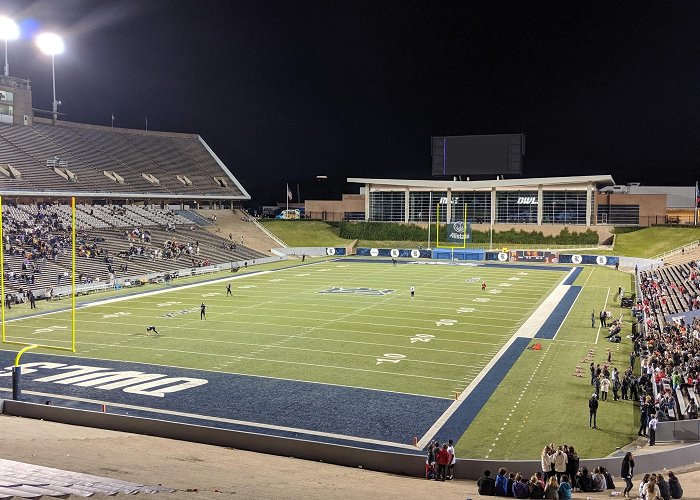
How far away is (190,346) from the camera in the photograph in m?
26.7

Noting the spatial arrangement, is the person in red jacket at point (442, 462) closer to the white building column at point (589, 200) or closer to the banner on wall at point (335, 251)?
A: the banner on wall at point (335, 251)

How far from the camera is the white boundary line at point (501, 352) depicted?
1723 centimetres

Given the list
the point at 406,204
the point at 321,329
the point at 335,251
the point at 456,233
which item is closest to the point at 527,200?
the point at 456,233

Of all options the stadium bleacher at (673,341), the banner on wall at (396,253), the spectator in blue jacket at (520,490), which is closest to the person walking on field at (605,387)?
the stadium bleacher at (673,341)

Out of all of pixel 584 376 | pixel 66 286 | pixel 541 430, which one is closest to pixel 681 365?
pixel 584 376

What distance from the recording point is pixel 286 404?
754 inches

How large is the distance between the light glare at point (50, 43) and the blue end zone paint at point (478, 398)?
176 ft

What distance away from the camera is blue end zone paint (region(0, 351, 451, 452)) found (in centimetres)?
1733

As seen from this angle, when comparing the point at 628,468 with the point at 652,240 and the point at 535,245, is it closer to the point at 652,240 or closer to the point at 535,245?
the point at 652,240

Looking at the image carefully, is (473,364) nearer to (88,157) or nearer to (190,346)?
(190,346)

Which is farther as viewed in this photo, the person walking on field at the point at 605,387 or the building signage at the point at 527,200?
the building signage at the point at 527,200

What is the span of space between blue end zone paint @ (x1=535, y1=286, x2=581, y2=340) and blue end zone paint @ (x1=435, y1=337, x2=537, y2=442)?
3.02 meters

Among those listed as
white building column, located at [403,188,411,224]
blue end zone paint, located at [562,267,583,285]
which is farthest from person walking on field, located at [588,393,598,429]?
white building column, located at [403,188,411,224]

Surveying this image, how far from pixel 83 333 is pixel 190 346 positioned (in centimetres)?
585
